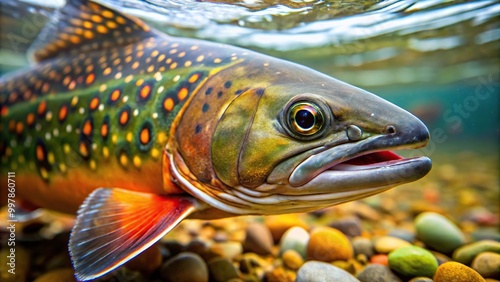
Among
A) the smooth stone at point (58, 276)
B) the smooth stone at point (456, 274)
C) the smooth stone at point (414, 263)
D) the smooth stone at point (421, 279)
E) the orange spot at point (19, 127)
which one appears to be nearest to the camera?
the smooth stone at point (456, 274)

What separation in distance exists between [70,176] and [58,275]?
84 centimetres

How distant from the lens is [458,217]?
17.5ft

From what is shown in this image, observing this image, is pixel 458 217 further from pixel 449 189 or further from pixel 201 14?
pixel 201 14

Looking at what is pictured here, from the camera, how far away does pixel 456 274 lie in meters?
2.41

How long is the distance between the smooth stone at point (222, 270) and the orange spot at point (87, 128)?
1.56 meters

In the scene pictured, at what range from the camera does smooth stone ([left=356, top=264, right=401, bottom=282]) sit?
8.69ft

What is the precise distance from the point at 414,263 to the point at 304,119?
1.53 metres

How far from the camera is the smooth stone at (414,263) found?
2641 mm

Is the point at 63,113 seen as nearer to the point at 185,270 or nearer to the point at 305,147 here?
the point at 185,270

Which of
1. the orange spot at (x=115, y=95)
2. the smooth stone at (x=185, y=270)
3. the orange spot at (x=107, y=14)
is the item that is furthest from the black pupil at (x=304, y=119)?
the orange spot at (x=107, y=14)

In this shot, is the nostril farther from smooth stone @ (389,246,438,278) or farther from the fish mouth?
smooth stone @ (389,246,438,278)

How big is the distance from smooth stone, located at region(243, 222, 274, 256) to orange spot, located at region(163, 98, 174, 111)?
159 centimetres

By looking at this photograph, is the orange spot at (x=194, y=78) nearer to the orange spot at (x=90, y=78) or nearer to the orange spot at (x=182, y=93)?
the orange spot at (x=182, y=93)

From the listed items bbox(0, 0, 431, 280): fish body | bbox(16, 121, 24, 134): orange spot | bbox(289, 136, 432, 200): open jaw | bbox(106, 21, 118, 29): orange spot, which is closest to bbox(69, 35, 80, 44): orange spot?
bbox(0, 0, 431, 280): fish body
